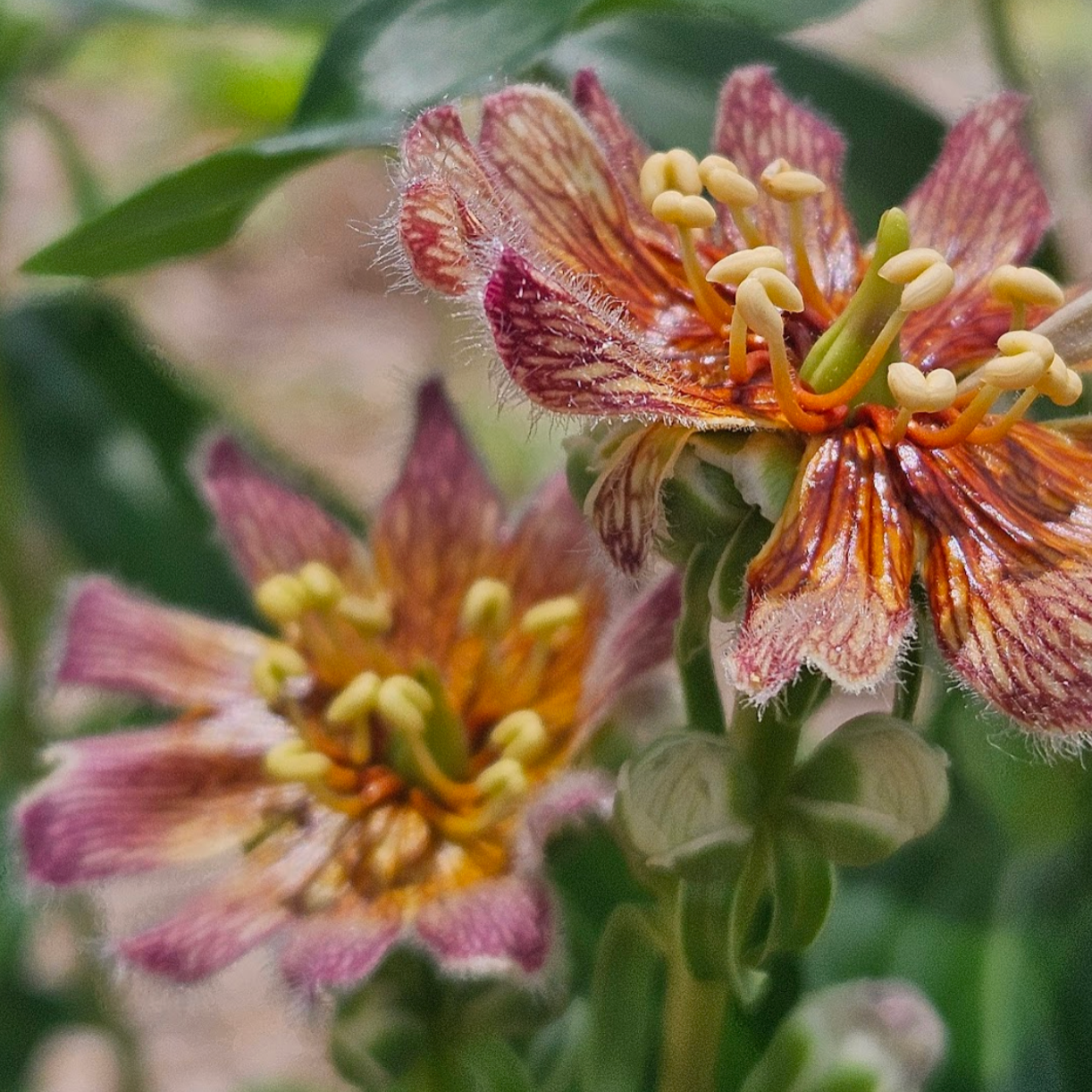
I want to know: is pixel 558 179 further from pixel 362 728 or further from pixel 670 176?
pixel 362 728

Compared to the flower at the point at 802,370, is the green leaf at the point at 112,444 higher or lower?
lower

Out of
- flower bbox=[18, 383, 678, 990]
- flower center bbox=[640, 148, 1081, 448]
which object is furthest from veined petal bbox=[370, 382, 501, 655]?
flower center bbox=[640, 148, 1081, 448]

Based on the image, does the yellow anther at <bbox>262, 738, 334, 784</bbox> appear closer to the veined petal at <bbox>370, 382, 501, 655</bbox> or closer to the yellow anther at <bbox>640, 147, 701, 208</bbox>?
the veined petal at <bbox>370, 382, 501, 655</bbox>

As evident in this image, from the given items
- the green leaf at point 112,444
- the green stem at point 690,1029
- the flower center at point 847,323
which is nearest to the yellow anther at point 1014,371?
the flower center at point 847,323

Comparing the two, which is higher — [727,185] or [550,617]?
[727,185]

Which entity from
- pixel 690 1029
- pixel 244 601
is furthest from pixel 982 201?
pixel 244 601

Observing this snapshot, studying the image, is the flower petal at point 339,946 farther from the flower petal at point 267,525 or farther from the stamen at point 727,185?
the stamen at point 727,185
